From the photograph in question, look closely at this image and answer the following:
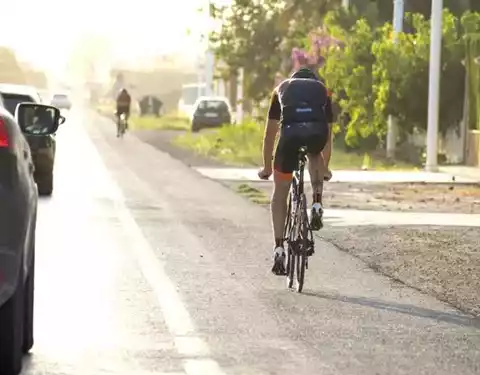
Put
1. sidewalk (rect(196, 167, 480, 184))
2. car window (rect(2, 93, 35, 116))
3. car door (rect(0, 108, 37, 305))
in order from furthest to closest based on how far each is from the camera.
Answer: sidewalk (rect(196, 167, 480, 184)) < car window (rect(2, 93, 35, 116)) < car door (rect(0, 108, 37, 305))

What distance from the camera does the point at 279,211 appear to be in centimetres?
1162

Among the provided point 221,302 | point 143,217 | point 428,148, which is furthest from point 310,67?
point 428,148

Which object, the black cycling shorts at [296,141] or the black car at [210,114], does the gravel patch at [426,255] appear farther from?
the black car at [210,114]

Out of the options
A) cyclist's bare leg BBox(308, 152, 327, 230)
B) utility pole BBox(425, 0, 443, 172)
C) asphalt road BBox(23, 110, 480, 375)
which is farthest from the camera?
utility pole BBox(425, 0, 443, 172)

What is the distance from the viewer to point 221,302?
10.6m

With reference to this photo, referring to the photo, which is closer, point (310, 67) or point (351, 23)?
point (310, 67)

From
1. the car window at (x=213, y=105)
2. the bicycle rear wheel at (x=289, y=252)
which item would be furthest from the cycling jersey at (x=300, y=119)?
the car window at (x=213, y=105)

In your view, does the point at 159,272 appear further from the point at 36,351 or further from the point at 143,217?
the point at 143,217

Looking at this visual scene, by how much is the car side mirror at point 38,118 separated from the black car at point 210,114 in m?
49.2

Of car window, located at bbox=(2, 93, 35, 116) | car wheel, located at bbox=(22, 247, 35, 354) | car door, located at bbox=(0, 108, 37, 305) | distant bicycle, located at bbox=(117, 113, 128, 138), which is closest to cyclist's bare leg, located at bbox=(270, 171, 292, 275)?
car wheel, located at bbox=(22, 247, 35, 354)

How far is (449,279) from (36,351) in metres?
4.92

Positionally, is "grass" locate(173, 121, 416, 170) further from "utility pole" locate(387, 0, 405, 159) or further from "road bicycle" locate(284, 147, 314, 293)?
"road bicycle" locate(284, 147, 314, 293)

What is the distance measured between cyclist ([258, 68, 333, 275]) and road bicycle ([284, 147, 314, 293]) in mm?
60

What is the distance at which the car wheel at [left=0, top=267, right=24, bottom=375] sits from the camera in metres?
7.50
